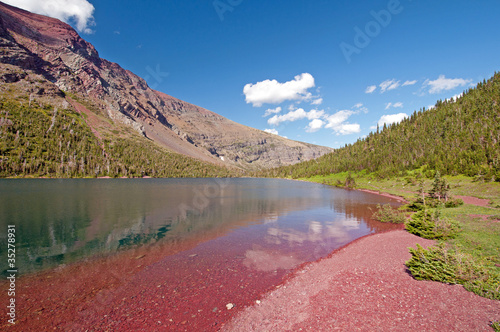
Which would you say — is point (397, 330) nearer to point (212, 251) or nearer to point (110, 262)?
point (212, 251)

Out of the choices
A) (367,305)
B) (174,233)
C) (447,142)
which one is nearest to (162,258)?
(174,233)

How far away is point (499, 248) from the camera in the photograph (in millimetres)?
14461

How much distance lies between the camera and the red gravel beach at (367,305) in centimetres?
775

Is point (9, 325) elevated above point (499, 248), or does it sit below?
below

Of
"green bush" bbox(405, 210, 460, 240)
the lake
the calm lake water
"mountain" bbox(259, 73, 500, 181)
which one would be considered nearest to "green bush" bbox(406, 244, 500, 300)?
the lake

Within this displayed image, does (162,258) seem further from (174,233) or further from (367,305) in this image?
(367,305)

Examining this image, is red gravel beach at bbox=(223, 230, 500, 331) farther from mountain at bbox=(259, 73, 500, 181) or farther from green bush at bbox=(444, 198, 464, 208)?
mountain at bbox=(259, 73, 500, 181)

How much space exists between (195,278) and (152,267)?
4.25 meters

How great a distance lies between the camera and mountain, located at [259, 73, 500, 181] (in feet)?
256

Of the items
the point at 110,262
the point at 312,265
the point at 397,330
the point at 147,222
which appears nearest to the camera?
the point at 397,330

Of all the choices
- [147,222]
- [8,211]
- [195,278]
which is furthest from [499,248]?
[8,211]

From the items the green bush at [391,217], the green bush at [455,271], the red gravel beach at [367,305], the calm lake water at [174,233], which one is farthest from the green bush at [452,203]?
the green bush at [455,271]

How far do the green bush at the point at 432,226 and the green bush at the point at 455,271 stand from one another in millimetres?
10326

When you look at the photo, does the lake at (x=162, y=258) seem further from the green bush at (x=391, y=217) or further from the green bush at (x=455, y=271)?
the green bush at (x=455, y=271)
